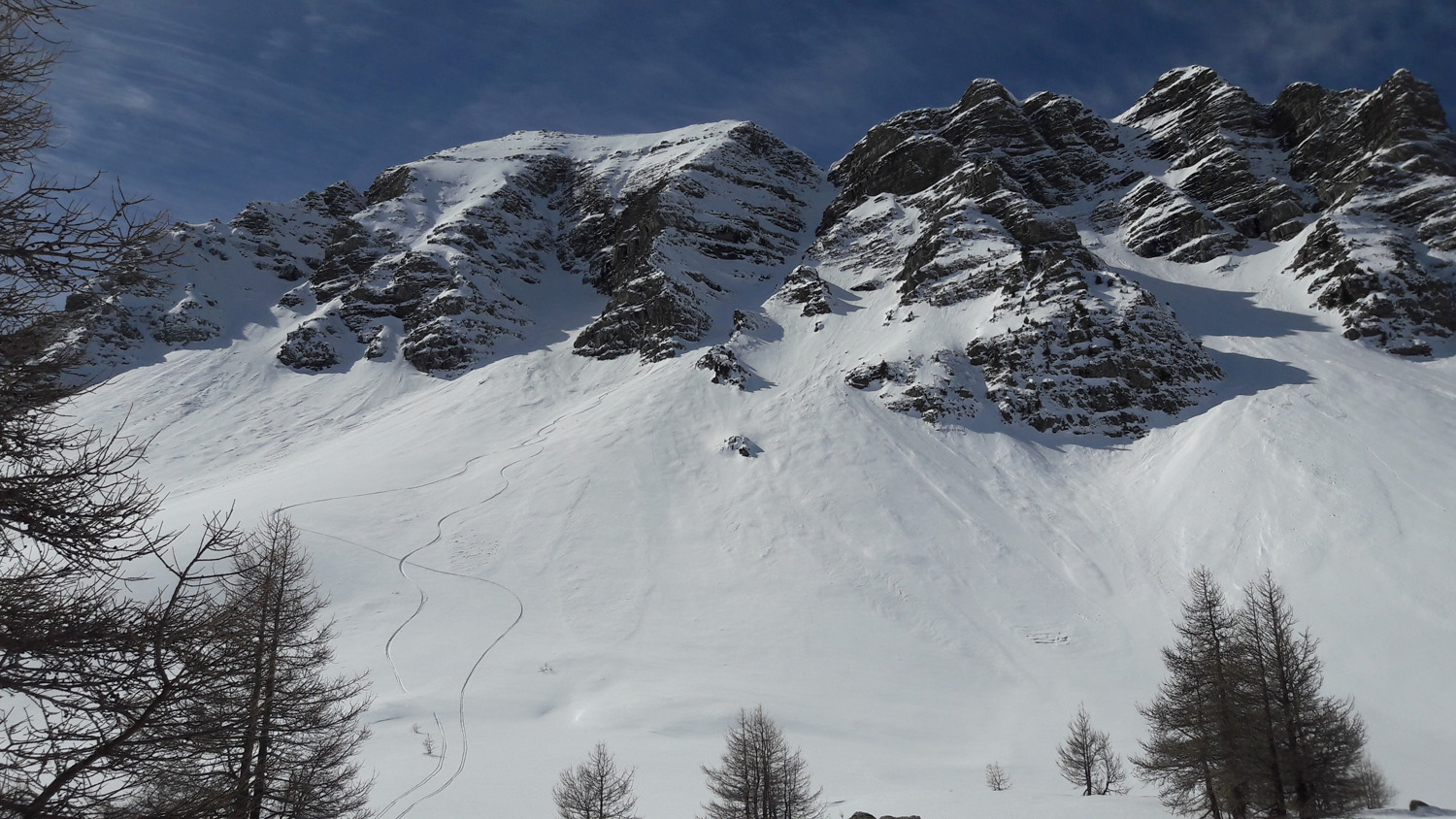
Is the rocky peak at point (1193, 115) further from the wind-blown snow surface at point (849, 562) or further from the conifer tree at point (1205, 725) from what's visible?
the conifer tree at point (1205, 725)

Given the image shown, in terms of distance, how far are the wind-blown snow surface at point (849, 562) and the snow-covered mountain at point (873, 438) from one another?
22 centimetres

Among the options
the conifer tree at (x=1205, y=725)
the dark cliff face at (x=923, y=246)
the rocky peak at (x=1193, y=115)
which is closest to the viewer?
the conifer tree at (x=1205, y=725)

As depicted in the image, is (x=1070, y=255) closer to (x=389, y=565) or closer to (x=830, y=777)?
(x=830, y=777)

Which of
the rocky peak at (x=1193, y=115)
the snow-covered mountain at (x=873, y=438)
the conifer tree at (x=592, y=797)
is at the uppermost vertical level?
the rocky peak at (x=1193, y=115)

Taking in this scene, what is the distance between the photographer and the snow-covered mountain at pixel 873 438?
25.1 m

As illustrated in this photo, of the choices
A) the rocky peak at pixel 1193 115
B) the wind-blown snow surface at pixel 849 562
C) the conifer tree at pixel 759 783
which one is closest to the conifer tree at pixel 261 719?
the wind-blown snow surface at pixel 849 562

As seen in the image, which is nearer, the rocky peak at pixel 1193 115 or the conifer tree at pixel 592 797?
the conifer tree at pixel 592 797

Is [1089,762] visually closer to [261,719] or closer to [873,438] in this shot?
[261,719]

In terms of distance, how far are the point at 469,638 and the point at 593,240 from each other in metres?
78.0

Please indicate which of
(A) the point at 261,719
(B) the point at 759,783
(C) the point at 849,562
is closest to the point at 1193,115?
(C) the point at 849,562

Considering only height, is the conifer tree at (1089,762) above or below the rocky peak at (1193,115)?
below

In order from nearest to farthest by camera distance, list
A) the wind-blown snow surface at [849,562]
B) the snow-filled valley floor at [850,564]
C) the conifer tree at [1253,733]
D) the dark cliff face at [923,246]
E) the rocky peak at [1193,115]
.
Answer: the conifer tree at [1253,733]
the snow-filled valley floor at [850,564]
the wind-blown snow surface at [849,562]
the dark cliff face at [923,246]
the rocky peak at [1193,115]

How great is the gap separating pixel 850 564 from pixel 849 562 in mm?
147

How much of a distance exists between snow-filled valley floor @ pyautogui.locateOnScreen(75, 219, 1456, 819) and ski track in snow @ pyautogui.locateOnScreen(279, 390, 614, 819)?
174mm
